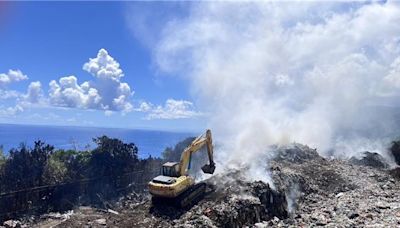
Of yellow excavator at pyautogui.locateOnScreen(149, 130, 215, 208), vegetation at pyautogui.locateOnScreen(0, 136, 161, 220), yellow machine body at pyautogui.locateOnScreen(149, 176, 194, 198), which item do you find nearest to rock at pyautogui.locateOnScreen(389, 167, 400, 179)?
yellow excavator at pyautogui.locateOnScreen(149, 130, 215, 208)

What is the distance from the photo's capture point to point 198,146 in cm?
1733

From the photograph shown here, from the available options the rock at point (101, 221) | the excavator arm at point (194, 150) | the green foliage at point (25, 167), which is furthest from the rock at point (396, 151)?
the green foliage at point (25, 167)

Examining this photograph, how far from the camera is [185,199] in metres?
15.3

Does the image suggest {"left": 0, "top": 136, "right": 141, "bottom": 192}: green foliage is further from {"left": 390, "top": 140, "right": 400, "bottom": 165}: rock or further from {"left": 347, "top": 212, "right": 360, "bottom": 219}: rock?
{"left": 390, "top": 140, "right": 400, "bottom": 165}: rock

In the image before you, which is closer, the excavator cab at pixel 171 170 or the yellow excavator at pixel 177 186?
the yellow excavator at pixel 177 186

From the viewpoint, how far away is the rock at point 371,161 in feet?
95.6

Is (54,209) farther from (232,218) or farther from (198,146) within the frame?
(232,218)

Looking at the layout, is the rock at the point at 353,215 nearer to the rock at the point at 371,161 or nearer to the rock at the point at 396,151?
the rock at the point at 371,161

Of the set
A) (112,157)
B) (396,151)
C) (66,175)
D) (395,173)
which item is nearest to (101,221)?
(66,175)

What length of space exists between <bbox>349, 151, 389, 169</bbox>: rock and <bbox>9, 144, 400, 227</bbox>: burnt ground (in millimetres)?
5927

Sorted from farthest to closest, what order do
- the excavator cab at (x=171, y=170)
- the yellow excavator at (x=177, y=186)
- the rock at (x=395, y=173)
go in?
the rock at (x=395, y=173) → the excavator cab at (x=171, y=170) → the yellow excavator at (x=177, y=186)

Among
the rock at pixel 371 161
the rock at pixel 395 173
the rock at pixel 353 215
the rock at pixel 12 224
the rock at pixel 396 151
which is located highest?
the rock at pixel 396 151

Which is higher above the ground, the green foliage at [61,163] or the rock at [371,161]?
the rock at [371,161]

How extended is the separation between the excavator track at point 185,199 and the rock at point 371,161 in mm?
17539
